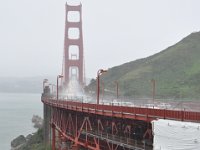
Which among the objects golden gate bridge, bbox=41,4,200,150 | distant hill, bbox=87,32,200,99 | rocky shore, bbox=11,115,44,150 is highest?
distant hill, bbox=87,32,200,99

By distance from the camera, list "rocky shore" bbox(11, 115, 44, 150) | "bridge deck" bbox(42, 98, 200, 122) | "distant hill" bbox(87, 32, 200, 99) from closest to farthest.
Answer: "bridge deck" bbox(42, 98, 200, 122), "rocky shore" bbox(11, 115, 44, 150), "distant hill" bbox(87, 32, 200, 99)

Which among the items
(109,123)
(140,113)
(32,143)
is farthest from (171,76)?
(140,113)

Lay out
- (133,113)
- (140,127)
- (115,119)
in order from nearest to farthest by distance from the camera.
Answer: (133,113), (140,127), (115,119)

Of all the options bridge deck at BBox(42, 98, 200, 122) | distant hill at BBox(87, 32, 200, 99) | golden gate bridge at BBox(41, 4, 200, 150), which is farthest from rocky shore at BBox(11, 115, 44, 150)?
bridge deck at BBox(42, 98, 200, 122)

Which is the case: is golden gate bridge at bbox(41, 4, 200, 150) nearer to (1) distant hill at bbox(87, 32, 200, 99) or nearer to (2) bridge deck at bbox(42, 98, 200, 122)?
(2) bridge deck at bbox(42, 98, 200, 122)

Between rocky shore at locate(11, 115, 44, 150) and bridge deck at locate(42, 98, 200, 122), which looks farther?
rocky shore at locate(11, 115, 44, 150)

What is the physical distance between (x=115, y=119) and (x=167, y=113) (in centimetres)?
848

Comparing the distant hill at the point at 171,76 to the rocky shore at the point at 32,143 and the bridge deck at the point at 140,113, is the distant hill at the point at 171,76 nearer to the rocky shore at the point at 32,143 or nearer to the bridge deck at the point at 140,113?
the rocky shore at the point at 32,143

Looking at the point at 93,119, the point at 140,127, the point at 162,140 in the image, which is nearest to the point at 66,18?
the point at 93,119

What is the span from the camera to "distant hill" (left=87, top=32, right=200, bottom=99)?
8408 cm

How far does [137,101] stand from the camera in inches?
1404

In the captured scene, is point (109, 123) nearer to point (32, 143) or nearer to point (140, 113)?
point (140, 113)

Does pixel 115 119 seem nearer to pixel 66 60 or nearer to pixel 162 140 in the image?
pixel 162 140

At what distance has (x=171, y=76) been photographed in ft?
318
